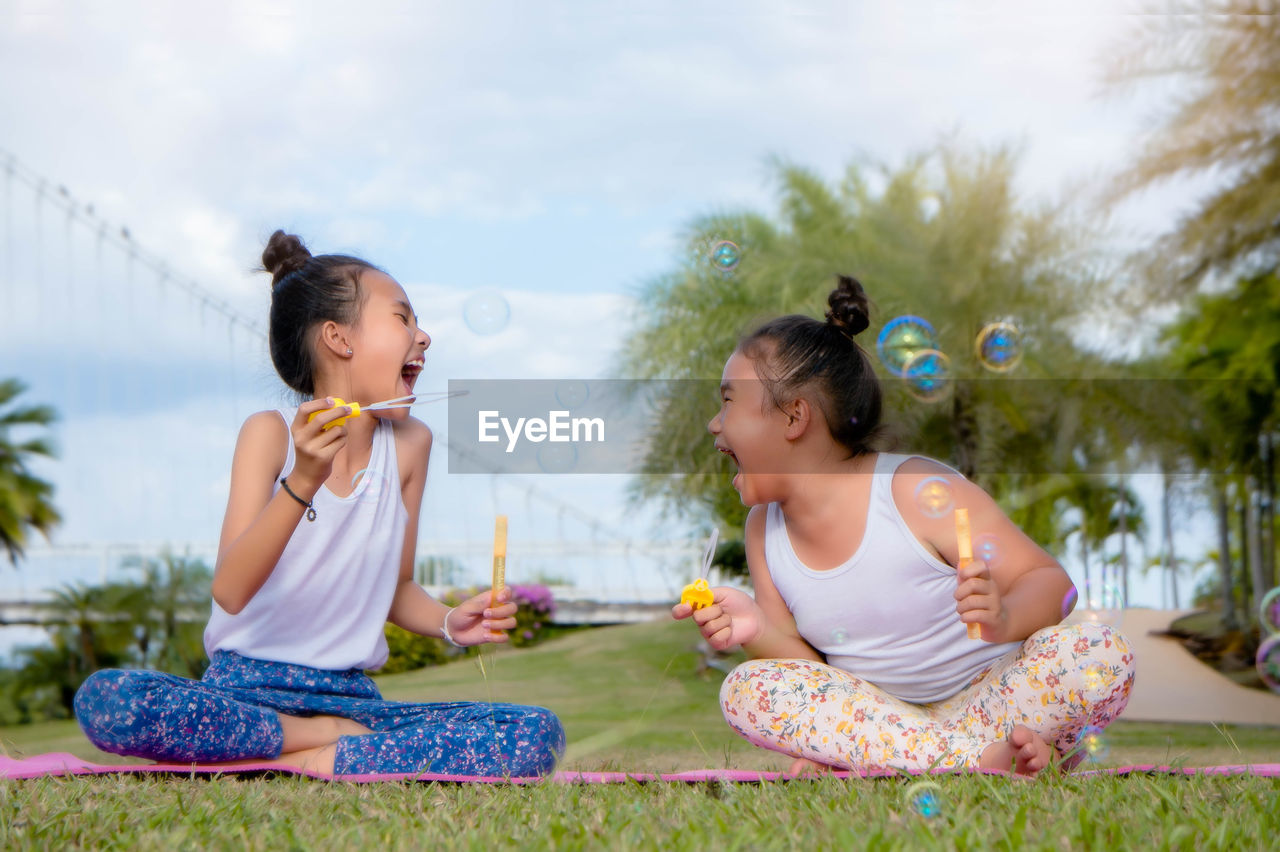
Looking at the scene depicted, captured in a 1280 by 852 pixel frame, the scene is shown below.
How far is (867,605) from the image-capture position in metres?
1.89

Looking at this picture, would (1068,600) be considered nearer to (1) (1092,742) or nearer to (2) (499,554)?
(1) (1092,742)

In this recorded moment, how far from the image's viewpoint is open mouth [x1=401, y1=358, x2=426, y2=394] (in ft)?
6.61

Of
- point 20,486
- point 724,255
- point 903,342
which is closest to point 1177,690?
point 903,342

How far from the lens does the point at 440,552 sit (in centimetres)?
573

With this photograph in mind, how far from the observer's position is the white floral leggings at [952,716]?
5.42 feet

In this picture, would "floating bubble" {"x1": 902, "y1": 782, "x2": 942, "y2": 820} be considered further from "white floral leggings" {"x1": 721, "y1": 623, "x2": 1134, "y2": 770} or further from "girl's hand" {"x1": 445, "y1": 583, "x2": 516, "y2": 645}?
"girl's hand" {"x1": 445, "y1": 583, "x2": 516, "y2": 645}

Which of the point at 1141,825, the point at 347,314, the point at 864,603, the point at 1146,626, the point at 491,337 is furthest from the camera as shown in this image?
the point at 1146,626

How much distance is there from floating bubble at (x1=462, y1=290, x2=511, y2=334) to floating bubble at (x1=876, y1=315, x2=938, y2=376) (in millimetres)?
844

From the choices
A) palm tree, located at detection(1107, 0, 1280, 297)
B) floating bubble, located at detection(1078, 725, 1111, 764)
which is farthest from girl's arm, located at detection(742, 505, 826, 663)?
palm tree, located at detection(1107, 0, 1280, 297)

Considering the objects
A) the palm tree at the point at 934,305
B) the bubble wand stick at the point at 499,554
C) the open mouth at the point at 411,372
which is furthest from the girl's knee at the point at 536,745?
the palm tree at the point at 934,305

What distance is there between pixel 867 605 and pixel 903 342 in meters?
0.80

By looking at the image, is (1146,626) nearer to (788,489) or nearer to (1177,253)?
(1177,253)

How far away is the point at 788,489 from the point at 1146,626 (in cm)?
371

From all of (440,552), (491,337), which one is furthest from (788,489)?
(440,552)
